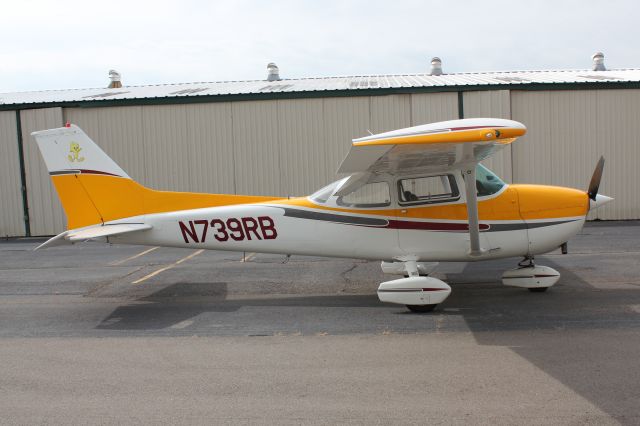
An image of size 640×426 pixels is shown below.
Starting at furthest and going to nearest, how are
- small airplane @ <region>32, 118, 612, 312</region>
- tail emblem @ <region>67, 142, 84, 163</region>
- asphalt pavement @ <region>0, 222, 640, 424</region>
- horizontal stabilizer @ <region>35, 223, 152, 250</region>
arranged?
tail emblem @ <region>67, 142, 84, 163</region> → small airplane @ <region>32, 118, 612, 312</region> → horizontal stabilizer @ <region>35, 223, 152, 250</region> → asphalt pavement @ <region>0, 222, 640, 424</region>

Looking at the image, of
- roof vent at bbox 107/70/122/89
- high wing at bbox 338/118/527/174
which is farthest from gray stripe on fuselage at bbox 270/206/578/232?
roof vent at bbox 107/70/122/89

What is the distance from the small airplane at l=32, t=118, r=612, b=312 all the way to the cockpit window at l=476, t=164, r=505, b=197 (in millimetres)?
14

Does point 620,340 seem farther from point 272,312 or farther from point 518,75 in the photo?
point 518,75

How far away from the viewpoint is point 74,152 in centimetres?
816

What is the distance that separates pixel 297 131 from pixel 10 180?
357 inches

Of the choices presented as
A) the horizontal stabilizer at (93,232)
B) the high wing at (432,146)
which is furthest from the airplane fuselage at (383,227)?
the high wing at (432,146)

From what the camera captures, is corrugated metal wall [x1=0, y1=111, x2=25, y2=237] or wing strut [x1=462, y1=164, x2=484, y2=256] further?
corrugated metal wall [x1=0, y1=111, x2=25, y2=237]

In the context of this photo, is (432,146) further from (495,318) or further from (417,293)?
(495,318)

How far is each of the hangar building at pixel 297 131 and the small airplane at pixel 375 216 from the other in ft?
29.6

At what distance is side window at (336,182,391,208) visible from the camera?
25.6 ft

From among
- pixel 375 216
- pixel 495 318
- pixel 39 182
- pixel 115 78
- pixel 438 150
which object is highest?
pixel 115 78

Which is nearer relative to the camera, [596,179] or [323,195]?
[596,179]

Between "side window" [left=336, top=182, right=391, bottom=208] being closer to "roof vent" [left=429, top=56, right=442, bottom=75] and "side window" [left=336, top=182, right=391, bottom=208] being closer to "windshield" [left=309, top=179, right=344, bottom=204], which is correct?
"windshield" [left=309, top=179, right=344, bottom=204]

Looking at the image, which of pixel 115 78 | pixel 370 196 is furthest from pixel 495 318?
pixel 115 78
